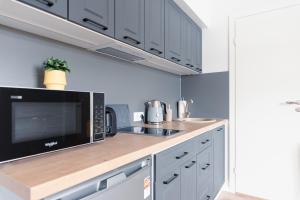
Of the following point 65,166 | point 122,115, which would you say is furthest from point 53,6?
point 122,115

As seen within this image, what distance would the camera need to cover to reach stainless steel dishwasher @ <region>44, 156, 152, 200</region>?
67 cm

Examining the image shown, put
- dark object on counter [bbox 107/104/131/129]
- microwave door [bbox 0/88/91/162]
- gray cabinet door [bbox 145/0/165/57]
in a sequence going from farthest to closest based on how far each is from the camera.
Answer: dark object on counter [bbox 107/104/131/129], gray cabinet door [bbox 145/0/165/57], microwave door [bbox 0/88/91/162]

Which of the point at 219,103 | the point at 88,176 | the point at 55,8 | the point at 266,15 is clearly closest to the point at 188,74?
the point at 219,103

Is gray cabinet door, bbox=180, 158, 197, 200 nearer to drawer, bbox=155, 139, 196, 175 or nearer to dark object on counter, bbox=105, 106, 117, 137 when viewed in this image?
drawer, bbox=155, 139, 196, 175

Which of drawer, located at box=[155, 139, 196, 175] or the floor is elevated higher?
drawer, located at box=[155, 139, 196, 175]

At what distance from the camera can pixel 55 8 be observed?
0.90 metres

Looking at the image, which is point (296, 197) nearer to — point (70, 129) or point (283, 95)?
point (283, 95)

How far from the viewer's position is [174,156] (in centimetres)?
128

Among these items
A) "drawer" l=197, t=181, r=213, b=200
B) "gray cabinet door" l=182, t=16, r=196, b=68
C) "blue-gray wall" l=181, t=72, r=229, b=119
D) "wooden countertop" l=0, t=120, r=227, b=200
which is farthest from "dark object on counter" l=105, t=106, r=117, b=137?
"blue-gray wall" l=181, t=72, r=229, b=119

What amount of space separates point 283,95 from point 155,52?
1530 mm

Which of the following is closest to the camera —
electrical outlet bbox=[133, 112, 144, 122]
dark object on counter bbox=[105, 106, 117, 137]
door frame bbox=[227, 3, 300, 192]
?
dark object on counter bbox=[105, 106, 117, 137]

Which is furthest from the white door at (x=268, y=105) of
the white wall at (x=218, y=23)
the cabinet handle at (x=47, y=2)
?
the cabinet handle at (x=47, y=2)

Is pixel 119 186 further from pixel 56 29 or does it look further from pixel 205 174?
pixel 205 174

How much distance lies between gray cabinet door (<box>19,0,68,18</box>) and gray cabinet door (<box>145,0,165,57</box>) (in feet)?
2.25
